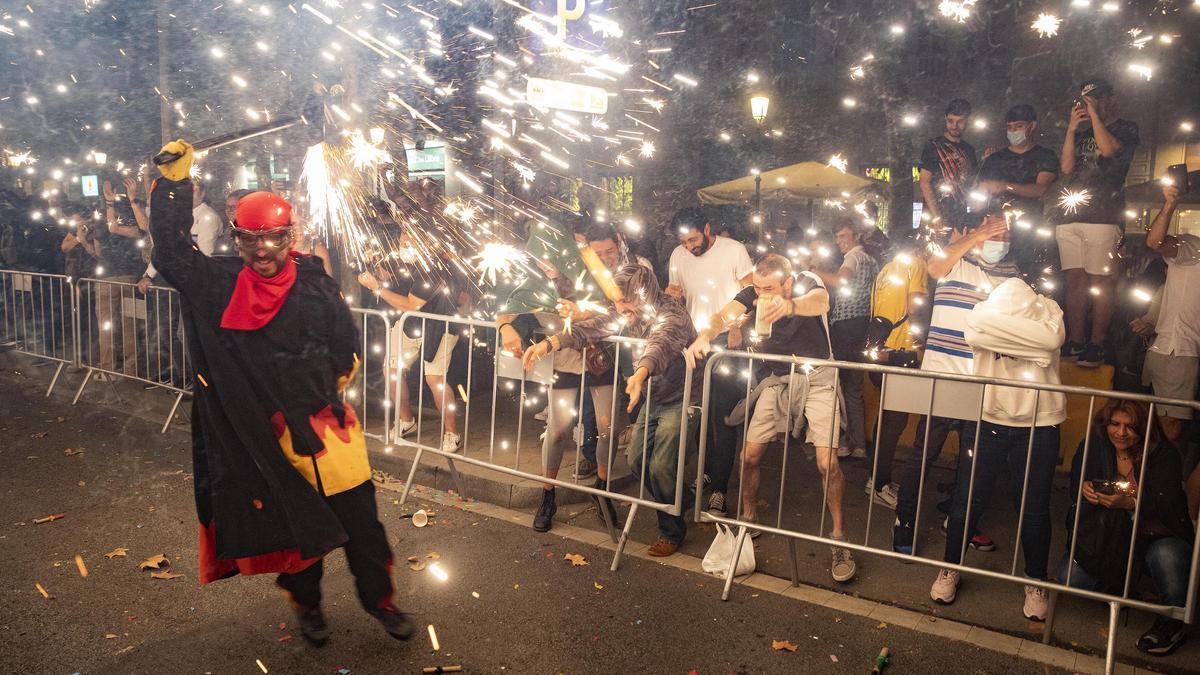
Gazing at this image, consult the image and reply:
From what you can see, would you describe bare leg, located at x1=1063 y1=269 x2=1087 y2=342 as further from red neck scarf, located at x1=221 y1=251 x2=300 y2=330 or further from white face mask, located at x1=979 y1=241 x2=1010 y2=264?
red neck scarf, located at x1=221 y1=251 x2=300 y2=330

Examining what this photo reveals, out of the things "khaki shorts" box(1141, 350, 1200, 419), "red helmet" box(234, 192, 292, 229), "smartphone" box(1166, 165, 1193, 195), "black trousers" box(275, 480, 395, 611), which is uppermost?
"smartphone" box(1166, 165, 1193, 195)

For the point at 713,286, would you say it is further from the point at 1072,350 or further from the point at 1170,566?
the point at 1170,566

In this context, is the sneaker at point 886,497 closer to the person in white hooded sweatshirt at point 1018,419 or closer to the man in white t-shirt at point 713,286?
the man in white t-shirt at point 713,286

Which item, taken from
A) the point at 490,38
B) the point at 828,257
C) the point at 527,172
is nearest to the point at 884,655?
the point at 828,257

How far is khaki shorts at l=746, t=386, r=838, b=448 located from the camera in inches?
197

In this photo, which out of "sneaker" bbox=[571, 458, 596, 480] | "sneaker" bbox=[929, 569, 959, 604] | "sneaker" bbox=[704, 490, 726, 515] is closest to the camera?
"sneaker" bbox=[929, 569, 959, 604]

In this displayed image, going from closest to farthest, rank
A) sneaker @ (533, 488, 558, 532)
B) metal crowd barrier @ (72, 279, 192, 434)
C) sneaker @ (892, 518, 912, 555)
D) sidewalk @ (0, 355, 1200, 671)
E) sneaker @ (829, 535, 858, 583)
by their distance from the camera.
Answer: sidewalk @ (0, 355, 1200, 671), sneaker @ (829, 535, 858, 583), sneaker @ (892, 518, 912, 555), sneaker @ (533, 488, 558, 532), metal crowd barrier @ (72, 279, 192, 434)

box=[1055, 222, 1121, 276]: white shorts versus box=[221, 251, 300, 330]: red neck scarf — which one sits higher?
box=[1055, 222, 1121, 276]: white shorts

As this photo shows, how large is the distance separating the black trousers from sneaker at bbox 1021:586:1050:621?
322cm

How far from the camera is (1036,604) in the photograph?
4242 millimetres

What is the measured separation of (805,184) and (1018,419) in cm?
818

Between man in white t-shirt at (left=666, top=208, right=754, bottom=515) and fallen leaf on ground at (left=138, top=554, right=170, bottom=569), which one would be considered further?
man in white t-shirt at (left=666, top=208, right=754, bottom=515)

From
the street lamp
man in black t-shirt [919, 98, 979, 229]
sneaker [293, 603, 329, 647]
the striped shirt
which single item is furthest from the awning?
sneaker [293, 603, 329, 647]

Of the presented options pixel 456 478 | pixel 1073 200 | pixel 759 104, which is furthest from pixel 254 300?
pixel 759 104
